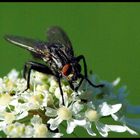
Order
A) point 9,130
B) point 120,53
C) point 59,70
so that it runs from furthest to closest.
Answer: point 120,53 → point 59,70 → point 9,130

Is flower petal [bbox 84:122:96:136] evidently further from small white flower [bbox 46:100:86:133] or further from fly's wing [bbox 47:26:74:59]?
fly's wing [bbox 47:26:74:59]

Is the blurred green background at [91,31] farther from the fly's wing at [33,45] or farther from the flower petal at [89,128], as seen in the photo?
the flower petal at [89,128]

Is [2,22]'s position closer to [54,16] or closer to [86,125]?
[54,16]

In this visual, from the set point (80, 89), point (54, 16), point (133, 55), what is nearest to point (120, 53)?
point (133, 55)

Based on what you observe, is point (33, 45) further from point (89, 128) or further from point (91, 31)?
point (91, 31)

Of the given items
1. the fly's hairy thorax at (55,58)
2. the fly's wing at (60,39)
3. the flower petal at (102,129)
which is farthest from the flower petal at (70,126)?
the fly's wing at (60,39)

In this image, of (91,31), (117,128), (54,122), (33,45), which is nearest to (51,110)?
(54,122)
